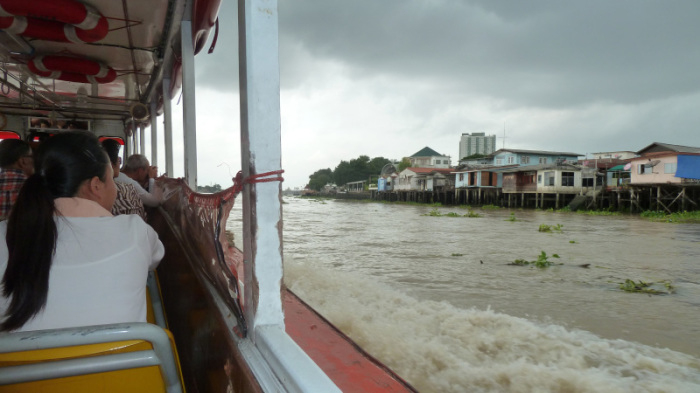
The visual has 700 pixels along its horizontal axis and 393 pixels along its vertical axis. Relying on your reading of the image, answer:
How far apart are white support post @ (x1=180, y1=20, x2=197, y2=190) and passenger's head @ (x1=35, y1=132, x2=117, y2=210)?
1.93 meters

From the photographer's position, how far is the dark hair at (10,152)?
2.79 metres

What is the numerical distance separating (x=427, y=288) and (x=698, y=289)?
4.57 m

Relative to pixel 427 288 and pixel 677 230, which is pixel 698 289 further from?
pixel 677 230

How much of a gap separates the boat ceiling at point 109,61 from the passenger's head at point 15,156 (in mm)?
958

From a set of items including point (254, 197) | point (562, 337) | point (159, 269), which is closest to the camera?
point (254, 197)

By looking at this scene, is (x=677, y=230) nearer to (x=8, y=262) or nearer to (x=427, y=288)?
(x=427, y=288)

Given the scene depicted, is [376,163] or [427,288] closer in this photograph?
[427,288]

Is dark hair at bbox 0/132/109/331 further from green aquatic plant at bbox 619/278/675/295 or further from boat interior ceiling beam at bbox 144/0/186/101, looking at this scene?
green aquatic plant at bbox 619/278/675/295

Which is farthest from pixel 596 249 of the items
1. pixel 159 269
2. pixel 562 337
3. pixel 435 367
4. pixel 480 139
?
pixel 480 139

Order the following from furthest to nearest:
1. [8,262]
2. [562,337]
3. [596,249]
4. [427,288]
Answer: [596,249] < [427,288] < [562,337] < [8,262]

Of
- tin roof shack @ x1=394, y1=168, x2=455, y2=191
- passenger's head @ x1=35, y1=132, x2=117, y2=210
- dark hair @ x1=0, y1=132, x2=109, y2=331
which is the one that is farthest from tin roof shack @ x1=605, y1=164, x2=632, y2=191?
dark hair @ x1=0, y1=132, x2=109, y2=331

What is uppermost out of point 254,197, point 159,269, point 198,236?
point 254,197

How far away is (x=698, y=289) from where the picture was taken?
6840mm

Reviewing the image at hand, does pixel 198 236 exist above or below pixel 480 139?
A: below
